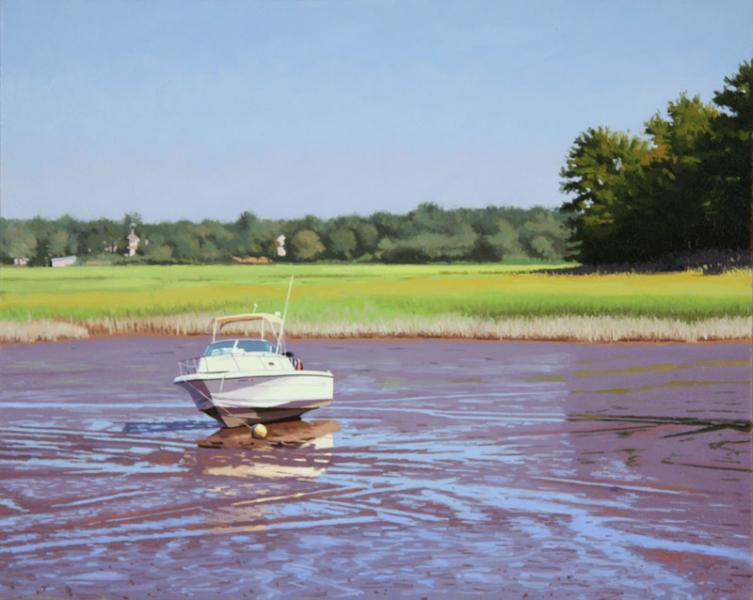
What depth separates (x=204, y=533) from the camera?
12516 millimetres

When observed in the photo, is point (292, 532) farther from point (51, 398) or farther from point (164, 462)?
point (51, 398)

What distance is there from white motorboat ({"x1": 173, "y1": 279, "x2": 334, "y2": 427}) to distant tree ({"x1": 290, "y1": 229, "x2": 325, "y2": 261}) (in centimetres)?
14869

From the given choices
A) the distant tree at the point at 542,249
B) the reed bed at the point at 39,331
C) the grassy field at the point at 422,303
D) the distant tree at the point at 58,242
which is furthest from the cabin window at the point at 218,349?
the distant tree at the point at 542,249

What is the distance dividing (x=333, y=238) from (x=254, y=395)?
153031mm

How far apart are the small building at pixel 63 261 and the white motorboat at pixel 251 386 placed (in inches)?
5250

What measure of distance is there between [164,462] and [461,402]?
8447mm

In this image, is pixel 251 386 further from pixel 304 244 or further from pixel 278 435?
pixel 304 244

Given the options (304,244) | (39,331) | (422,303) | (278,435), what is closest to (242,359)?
(278,435)

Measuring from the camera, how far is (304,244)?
170375 millimetres

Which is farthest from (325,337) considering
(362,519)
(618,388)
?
(362,519)

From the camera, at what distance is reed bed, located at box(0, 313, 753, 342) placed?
134 ft

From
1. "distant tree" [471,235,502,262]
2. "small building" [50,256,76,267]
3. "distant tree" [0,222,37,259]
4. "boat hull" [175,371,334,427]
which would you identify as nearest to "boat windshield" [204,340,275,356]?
"boat hull" [175,371,334,427]

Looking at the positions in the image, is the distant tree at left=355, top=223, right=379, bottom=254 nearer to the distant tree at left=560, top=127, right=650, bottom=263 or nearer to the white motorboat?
the distant tree at left=560, top=127, right=650, bottom=263

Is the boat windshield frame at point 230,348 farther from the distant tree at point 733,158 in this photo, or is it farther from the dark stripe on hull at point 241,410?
the distant tree at point 733,158
